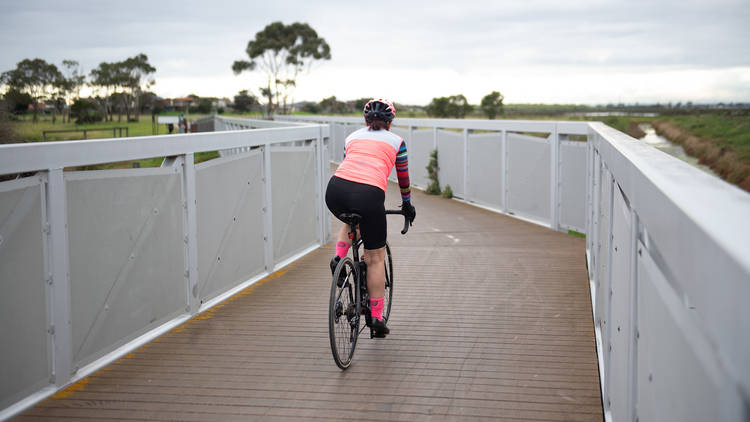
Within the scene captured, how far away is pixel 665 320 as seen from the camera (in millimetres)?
2125

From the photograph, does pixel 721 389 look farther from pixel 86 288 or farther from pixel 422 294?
pixel 422 294

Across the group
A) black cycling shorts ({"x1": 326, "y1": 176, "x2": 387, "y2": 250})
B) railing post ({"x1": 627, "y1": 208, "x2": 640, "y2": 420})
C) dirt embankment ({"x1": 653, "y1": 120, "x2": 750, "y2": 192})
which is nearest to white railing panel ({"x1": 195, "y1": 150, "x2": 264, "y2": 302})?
black cycling shorts ({"x1": 326, "y1": 176, "x2": 387, "y2": 250})

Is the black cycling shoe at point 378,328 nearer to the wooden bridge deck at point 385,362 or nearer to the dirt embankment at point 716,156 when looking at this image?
the wooden bridge deck at point 385,362

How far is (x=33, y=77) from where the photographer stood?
9256 cm

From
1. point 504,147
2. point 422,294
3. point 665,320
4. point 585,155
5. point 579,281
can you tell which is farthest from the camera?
point 504,147

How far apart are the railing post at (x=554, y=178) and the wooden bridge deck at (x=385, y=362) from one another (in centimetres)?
341

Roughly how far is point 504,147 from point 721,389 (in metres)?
12.4

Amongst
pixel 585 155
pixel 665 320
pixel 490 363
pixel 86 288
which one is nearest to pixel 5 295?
pixel 86 288

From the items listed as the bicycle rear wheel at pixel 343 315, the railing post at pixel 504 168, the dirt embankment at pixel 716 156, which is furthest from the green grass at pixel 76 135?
the dirt embankment at pixel 716 156

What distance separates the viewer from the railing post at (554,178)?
38.6 feet

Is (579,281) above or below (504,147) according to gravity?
below

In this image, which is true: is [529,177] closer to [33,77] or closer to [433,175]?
[433,175]

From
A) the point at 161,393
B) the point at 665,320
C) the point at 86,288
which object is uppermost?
the point at 665,320

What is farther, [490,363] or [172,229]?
[172,229]
